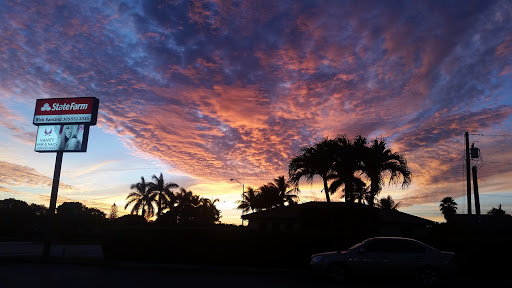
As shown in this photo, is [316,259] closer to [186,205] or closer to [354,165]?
[354,165]

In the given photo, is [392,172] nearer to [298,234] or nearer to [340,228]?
[340,228]

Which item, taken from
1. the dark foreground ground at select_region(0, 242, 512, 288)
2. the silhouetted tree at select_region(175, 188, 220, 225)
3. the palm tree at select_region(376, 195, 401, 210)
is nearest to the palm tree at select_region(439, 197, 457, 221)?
the palm tree at select_region(376, 195, 401, 210)

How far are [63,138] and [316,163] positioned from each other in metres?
20.2

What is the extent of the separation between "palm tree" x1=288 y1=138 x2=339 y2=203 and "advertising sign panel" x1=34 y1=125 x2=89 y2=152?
1910 cm

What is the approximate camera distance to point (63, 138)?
24344mm

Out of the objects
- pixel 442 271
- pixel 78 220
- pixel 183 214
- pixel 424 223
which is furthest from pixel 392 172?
pixel 78 220

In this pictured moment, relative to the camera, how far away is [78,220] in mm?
77938

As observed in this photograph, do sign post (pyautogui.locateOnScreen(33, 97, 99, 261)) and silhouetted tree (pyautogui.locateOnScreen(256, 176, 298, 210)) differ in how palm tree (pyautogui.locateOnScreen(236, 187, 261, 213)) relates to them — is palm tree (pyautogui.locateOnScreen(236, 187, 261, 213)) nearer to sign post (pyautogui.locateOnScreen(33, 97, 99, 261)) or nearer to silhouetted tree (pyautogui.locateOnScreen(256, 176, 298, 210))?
silhouetted tree (pyautogui.locateOnScreen(256, 176, 298, 210))

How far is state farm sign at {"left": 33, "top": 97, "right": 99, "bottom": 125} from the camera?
79.3ft

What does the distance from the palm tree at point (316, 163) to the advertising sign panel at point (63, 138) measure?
19096 millimetres

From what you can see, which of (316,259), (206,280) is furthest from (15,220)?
(316,259)

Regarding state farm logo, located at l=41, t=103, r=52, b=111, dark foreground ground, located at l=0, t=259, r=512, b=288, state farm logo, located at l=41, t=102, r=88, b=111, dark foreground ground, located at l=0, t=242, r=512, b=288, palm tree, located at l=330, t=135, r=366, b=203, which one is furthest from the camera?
palm tree, located at l=330, t=135, r=366, b=203

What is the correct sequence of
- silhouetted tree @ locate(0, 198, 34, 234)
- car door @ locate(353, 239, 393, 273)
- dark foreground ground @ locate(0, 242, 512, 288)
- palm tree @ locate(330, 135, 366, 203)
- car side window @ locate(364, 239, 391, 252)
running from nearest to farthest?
dark foreground ground @ locate(0, 242, 512, 288) < car door @ locate(353, 239, 393, 273) < car side window @ locate(364, 239, 391, 252) < palm tree @ locate(330, 135, 366, 203) < silhouetted tree @ locate(0, 198, 34, 234)

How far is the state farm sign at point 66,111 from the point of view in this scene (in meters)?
24.2
